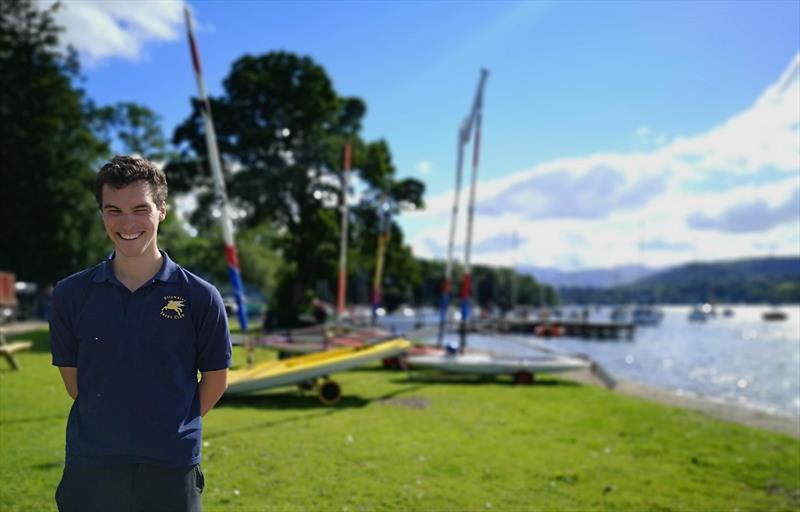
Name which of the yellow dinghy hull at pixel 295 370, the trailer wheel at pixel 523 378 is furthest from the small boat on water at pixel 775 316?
the yellow dinghy hull at pixel 295 370

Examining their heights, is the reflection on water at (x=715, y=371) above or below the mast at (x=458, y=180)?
below

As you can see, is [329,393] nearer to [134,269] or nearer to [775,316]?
[134,269]

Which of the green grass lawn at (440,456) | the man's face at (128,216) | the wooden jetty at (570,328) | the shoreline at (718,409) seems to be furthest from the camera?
the wooden jetty at (570,328)

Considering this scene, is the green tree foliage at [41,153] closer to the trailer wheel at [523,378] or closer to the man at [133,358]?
the trailer wheel at [523,378]

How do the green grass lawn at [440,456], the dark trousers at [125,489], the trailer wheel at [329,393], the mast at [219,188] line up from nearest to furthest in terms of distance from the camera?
the dark trousers at [125,489]
the green grass lawn at [440,456]
the mast at [219,188]
the trailer wheel at [329,393]

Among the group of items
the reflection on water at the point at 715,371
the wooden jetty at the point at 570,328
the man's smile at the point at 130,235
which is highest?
the man's smile at the point at 130,235

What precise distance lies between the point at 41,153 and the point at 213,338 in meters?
40.4

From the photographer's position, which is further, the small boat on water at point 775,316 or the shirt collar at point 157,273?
the small boat on water at point 775,316

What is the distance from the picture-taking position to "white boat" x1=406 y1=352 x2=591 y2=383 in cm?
1989

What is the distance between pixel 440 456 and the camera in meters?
9.40

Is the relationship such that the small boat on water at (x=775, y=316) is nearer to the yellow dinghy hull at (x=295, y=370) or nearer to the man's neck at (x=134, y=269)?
the yellow dinghy hull at (x=295, y=370)

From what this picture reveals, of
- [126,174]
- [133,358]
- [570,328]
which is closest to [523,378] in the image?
[133,358]

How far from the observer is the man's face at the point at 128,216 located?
115 inches

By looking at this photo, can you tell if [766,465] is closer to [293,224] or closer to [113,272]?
[113,272]
